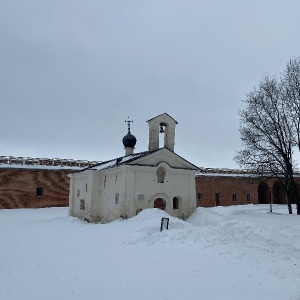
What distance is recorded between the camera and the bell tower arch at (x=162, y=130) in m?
25.7

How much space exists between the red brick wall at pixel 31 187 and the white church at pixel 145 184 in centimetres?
1051

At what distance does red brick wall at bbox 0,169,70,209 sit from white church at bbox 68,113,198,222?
10.5 meters

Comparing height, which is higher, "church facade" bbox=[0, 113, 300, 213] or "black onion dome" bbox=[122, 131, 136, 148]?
"black onion dome" bbox=[122, 131, 136, 148]

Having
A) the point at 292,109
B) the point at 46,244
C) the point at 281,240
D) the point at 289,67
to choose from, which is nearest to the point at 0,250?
Answer: the point at 46,244

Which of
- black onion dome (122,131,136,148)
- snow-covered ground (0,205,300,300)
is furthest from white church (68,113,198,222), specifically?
snow-covered ground (0,205,300,300)

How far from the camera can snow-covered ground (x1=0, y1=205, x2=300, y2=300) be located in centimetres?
802

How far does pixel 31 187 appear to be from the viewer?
119 feet

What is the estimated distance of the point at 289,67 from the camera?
92.2 feet

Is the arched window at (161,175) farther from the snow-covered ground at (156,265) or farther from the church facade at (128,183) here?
the snow-covered ground at (156,265)

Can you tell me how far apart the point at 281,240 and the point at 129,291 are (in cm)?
723

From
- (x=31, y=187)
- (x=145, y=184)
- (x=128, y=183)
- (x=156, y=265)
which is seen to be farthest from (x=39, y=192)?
(x=156, y=265)

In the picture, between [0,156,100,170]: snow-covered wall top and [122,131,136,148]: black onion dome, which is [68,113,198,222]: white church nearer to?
[122,131,136,148]: black onion dome

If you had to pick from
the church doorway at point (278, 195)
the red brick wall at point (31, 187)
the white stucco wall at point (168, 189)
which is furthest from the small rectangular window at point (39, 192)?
the church doorway at point (278, 195)

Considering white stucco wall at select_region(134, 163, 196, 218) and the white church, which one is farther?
white stucco wall at select_region(134, 163, 196, 218)
